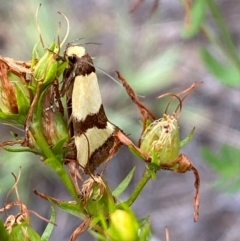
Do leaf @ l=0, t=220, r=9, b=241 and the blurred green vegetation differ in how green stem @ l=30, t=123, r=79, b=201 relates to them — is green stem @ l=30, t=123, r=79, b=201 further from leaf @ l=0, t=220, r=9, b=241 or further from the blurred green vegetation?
the blurred green vegetation

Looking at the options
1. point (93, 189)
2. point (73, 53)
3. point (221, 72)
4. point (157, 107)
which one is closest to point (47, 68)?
point (73, 53)

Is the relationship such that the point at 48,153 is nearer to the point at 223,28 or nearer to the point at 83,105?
the point at 83,105

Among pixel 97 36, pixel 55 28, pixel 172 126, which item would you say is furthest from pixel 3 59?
pixel 97 36

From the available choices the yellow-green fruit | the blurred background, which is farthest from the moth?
the blurred background

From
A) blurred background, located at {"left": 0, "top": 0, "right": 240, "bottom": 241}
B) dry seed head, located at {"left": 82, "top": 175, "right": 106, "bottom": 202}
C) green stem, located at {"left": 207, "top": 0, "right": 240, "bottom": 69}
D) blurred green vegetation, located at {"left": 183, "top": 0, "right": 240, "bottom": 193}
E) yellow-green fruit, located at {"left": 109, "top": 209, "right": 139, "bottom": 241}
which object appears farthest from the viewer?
blurred background, located at {"left": 0, "top": 0, "right": 240, "bottom": 241}

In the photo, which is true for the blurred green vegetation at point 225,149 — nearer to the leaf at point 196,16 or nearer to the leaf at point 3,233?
the leaf at point 196,16

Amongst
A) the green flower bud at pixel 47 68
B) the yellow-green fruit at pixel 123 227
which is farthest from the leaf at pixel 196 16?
the yellow-green fruit at pixel 123 227
